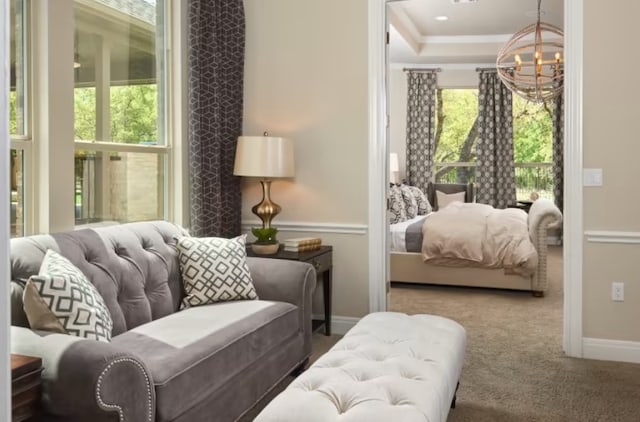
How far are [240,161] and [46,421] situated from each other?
7.81 ft

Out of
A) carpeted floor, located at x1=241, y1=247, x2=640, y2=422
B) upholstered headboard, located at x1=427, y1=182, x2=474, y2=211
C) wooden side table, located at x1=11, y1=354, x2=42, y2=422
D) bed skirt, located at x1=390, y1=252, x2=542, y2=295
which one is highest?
upholstered headboard, located at x1=427, y1=182, x2=474, y2=211

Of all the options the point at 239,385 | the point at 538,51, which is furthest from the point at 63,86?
the point at 538,51

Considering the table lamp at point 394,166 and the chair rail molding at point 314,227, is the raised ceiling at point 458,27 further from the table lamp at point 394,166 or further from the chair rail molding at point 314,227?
the chair rail molding at point 314,227

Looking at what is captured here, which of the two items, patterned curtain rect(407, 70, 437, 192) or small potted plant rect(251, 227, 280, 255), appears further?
patterned curtain rect(407, 70, 437, 192)

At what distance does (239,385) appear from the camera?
2.48 m

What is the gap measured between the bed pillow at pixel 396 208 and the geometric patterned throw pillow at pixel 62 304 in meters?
4.65

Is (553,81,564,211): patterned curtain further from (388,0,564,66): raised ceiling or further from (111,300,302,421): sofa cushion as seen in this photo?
(111,300,302,421): sofa cushion

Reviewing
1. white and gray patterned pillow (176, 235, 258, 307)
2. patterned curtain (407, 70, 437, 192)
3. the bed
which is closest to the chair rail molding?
white and gray patterned pillow (176, 235, 258, 307)

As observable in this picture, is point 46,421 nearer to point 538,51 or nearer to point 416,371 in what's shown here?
point 416,371

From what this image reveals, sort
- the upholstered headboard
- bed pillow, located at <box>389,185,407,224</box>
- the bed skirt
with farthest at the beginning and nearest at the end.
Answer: the upholstered headboard < bed pillow, located at <box>389,185,407,224</box> < the bed skirt

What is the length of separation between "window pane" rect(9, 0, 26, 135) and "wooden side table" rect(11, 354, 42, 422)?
1473 millimetres

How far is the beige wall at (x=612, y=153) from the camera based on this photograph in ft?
11.6

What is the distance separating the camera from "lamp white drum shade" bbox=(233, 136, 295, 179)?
3920mm

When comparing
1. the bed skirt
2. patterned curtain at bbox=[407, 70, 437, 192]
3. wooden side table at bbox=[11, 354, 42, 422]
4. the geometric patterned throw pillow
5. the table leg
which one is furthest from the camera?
patterned curtain at bbox=[407, 70, 437, 192]
